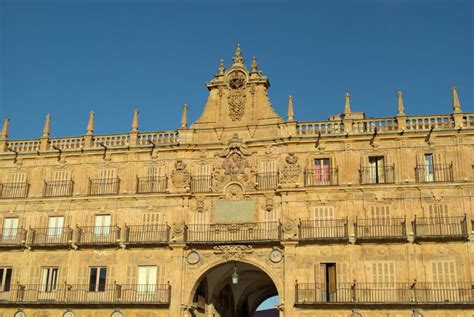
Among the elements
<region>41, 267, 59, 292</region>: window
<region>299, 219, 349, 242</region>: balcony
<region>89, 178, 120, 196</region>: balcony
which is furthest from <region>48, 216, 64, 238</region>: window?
<region>299, 219, 349, 242</region>: balcony

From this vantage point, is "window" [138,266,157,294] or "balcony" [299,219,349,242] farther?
"window" [138,266,157,294]

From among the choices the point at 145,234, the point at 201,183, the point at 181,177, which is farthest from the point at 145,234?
the point at 201,183

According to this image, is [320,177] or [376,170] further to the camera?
[320,177]

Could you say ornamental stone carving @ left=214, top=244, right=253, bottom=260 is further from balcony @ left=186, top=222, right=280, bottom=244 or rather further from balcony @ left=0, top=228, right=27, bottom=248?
balcony @ left=0, top=228, right=27, bottom=248

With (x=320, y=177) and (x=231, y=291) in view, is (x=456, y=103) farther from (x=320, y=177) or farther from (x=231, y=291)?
(x=231, y=291)

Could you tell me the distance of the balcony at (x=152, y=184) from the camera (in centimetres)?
4062

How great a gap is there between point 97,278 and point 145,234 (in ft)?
14.2

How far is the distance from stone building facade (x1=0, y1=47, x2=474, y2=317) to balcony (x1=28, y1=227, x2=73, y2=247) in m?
0.13

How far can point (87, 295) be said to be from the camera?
39219 millimetres

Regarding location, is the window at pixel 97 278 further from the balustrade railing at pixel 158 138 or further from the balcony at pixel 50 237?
the balustrade railing at pixel 158 138

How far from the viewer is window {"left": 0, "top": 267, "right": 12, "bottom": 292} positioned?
4084 cm

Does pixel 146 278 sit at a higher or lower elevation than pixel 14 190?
lower

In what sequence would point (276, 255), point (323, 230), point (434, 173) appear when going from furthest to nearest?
1. point (276, 255)
2. point (323, 230)
3. point (434, 173)

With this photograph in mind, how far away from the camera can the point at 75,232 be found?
4084cm
